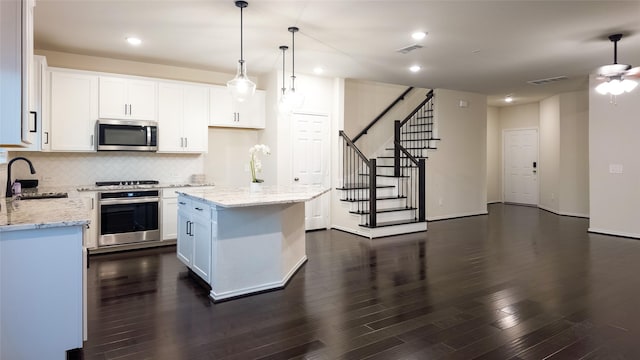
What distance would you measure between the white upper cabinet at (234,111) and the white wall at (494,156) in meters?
7.17

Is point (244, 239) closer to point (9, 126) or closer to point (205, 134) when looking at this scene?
point (9, 126)

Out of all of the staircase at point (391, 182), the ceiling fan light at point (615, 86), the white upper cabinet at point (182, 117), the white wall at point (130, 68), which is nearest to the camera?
the ceiling fan light at point (615, 86)

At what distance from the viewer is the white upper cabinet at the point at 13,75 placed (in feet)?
6.64

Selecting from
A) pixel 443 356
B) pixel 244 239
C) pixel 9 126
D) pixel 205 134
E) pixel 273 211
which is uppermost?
pixel 205 134

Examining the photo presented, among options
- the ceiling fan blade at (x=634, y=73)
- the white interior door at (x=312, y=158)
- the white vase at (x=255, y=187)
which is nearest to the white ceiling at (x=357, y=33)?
the ceiling fan blade at (x=634, y=73)

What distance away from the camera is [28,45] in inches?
87.0

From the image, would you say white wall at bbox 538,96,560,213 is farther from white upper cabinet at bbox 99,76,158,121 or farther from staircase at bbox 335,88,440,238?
white upper cabinet at bbox 99,76,158,121

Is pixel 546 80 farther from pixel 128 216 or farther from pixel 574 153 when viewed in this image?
pixel 128 216

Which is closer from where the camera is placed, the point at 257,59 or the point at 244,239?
the point at 244,239

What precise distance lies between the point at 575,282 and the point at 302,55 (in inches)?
168

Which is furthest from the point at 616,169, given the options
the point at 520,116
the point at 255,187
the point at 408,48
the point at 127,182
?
the point at 127,182

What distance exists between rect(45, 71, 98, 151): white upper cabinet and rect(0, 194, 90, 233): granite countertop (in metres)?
2.29

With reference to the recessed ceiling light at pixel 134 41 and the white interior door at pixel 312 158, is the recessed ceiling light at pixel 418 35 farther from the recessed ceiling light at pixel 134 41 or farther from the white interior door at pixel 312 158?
the recessed ceiling light at pixel 134 41

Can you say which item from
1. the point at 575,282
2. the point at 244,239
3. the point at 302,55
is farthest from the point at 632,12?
the point at 244,239
